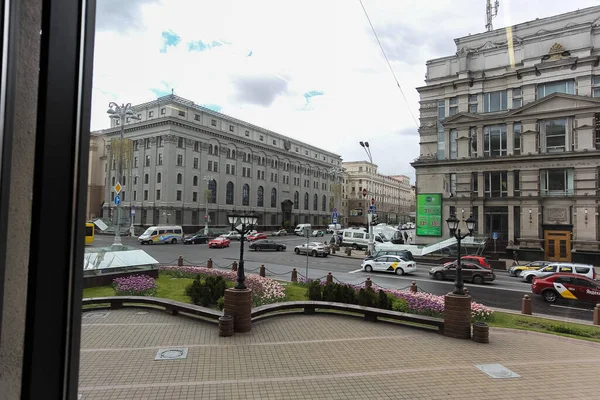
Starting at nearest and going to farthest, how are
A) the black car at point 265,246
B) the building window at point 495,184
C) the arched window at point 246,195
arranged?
the building window at point 495,184, the black car at point 265,246, the arched window at point 246,195

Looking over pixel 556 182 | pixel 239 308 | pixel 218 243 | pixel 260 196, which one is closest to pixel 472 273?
pixel 239 308

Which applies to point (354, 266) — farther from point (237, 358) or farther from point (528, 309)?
point (237, 358)

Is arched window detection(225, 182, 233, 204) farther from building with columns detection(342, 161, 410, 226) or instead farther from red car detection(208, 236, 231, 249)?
building with columns detection(342, 161, 410, 226)

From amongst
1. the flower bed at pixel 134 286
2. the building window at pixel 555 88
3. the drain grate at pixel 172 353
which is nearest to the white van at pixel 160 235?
the flower bed at pixel 134 286

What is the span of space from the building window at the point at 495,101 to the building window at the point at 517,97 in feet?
2.53

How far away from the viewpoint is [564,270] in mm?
20547

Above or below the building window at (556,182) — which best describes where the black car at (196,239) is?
below

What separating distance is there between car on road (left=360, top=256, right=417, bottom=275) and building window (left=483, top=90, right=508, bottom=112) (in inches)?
822

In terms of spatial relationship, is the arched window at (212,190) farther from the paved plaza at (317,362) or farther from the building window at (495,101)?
the paved plaza at (317,362)

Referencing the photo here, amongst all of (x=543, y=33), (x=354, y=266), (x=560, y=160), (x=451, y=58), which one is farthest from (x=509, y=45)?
(x=354, y=266)

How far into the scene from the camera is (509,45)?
109 feet

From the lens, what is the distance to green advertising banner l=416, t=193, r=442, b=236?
3691 cm

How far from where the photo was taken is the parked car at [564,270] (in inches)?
787

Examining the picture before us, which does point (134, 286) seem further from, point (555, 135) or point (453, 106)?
point (555, 135)
